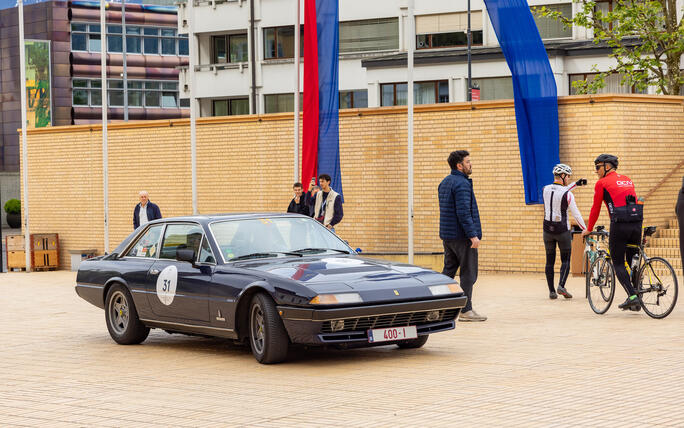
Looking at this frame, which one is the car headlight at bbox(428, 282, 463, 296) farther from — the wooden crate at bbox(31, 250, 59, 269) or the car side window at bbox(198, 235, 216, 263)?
the wooden crate at bbox(31, 250, 59, 269)

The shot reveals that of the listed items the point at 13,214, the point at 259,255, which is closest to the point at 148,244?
the point at 259,255

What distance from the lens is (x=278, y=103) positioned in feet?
182

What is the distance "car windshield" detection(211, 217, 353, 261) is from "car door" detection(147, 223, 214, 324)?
0.86 ft

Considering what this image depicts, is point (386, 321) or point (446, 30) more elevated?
point (446, 30)

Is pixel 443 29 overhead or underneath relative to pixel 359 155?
overhead

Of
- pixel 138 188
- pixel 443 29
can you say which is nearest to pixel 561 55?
pixel 443 29

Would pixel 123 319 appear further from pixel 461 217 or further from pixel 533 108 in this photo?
pixel 533 108

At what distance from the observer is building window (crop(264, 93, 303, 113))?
55.0m

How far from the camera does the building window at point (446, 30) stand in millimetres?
49906

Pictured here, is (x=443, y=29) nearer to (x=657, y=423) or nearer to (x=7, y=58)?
(x=657, y=423)

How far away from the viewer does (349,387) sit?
8.87 meters

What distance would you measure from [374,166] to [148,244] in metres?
11.3

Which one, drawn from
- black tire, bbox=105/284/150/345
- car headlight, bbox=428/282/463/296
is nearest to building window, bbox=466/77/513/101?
black tire, bbox=105/284/150/345

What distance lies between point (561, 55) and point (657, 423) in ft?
132
